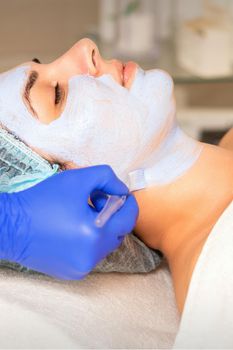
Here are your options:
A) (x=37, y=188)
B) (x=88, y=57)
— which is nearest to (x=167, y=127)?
(x=88, y=57)

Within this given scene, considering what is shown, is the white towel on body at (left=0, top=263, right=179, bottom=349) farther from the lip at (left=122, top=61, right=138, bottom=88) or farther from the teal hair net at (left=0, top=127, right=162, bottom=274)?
the lip at (left=122, top=61, right=138, bottom=88)

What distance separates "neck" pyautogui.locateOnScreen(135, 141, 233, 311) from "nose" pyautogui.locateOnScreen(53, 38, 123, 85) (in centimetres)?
28

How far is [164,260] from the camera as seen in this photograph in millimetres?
1643

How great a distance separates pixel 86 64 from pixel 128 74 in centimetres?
10

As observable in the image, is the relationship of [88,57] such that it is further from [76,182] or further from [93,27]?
[93,27]

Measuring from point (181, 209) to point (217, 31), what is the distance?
1199mm

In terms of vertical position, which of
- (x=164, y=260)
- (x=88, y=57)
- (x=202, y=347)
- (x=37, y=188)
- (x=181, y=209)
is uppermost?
(x=88, y=57)

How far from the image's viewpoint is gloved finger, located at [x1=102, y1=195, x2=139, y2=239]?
3.99 ft

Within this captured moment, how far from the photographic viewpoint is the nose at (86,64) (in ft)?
4.78

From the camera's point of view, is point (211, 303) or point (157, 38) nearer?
point (211, 303)

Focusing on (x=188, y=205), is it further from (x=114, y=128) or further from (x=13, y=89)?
(x=13, y=89)

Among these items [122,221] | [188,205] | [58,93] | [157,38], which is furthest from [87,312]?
[157,38]

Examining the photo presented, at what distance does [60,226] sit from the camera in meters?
1.17

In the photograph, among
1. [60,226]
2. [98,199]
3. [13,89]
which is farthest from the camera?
[13,89]
